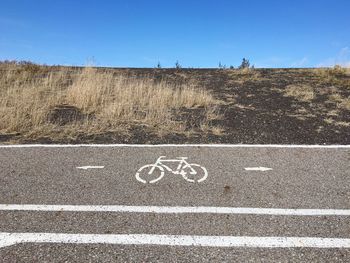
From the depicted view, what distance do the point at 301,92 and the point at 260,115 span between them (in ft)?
10.8

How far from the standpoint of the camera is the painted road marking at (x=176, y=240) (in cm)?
351

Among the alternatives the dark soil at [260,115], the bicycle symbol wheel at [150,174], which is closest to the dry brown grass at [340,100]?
the dark soil at [260,115]

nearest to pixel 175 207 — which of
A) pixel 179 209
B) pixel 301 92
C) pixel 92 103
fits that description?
pixel 179 209

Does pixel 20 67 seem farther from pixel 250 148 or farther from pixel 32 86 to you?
pixel 250 148

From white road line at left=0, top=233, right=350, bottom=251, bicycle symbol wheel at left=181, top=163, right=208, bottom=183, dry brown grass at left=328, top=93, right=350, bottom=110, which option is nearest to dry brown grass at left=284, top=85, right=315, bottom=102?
dry brown grass at left=328, top=93, right=350, bottom=110

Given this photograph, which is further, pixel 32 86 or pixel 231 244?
pixel 32 86

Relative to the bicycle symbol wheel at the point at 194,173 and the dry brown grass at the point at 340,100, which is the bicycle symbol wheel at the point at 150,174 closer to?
the bicycle symbol wheel at the point at 194,173

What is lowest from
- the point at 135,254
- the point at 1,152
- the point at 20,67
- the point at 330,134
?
the point at 135,254

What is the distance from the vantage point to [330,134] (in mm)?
7629

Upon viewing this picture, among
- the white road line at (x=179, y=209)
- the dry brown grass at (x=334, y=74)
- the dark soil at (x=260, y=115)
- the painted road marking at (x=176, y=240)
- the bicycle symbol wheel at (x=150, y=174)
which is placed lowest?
the painted road marking at (x=176, y=240)

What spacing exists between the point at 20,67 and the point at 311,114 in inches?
491

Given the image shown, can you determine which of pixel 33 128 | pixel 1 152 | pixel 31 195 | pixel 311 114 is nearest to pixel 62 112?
pixel 33 128

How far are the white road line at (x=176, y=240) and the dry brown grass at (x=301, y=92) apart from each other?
815 centimetres

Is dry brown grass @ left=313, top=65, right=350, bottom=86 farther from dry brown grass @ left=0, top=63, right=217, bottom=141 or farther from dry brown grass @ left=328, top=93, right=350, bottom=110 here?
dry brown grass @ left=0, top=63, right=217, bottom=141
